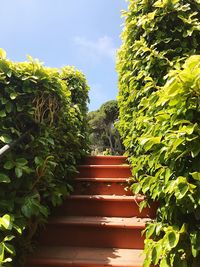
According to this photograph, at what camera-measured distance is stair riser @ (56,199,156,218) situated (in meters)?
3.18

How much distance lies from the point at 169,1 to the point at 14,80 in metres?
1.52

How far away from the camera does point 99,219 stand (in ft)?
10.1

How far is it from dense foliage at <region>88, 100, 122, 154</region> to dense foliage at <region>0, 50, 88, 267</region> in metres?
12.4

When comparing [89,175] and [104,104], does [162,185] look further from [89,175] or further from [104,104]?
[104,104]

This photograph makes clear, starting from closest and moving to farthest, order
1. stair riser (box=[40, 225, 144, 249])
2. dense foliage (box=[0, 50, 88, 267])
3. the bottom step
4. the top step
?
dense foliage (box=[0, 50, 88, 267]) → the bottom step → stair riser (box=[40, 225, 144, 249]) → the top step

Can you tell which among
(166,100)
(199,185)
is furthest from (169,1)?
(199,185)

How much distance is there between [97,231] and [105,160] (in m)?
1.83

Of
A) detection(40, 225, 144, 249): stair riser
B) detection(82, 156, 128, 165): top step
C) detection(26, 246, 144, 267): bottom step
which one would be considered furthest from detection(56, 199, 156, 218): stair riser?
detection(82, 156, 128, 165): top step

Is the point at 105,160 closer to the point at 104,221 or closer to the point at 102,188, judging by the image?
the point at 102,188

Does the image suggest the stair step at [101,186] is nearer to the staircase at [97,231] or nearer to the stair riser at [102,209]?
the staircase at [97,231]

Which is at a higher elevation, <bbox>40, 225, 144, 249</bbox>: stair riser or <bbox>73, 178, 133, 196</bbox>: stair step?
<bbox>73, 178, 133, 196</bbox>: stair step

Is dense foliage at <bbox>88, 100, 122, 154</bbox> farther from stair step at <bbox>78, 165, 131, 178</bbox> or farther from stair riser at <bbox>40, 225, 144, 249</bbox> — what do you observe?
stair riser at <bbox>40, 225, 144, 249</bbox>

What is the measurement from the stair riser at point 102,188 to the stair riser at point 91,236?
761 millimetres

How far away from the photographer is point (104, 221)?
3.02 m
